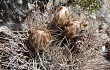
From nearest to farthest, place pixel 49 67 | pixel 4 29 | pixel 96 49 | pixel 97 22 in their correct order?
1. pixel 49 67
2. pixel 4 29
3. pixel 96 49
4. pixel 97 22

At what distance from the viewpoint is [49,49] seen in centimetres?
143

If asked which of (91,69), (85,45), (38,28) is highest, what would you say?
(38,28)

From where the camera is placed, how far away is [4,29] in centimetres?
150

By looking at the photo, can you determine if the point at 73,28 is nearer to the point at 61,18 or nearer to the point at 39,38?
the point at 61,18

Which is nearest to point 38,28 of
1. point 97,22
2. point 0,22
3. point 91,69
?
point 0,22

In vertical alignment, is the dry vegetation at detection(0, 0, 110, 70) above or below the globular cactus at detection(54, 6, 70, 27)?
below

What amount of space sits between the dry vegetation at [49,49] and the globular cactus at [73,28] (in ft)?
0.08

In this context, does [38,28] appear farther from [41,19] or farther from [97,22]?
[97,22]

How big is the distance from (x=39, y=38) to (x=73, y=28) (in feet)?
0.60

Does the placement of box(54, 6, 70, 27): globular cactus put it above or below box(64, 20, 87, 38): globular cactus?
above

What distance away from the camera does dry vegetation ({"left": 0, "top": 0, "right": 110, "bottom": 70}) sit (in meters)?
1.41

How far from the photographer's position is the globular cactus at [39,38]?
136cm

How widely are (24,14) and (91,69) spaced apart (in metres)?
0.44

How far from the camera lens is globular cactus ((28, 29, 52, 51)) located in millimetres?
1362
